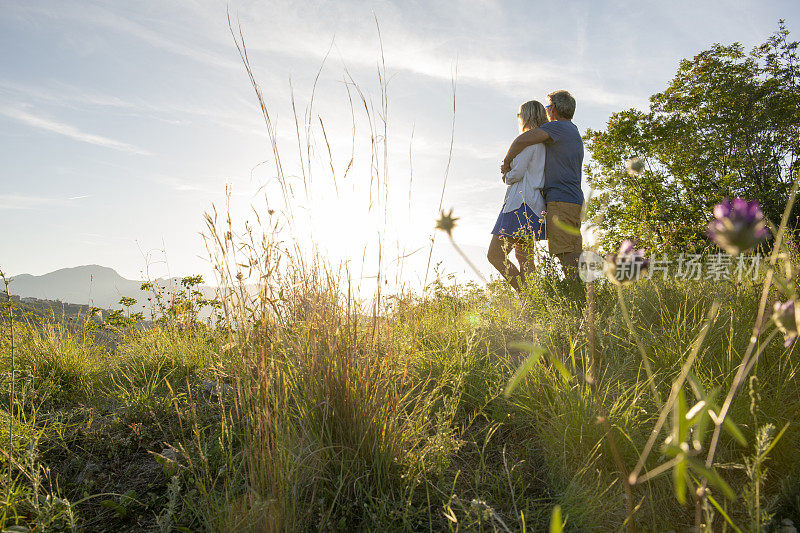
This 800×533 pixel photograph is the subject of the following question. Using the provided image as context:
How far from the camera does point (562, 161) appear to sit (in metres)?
3.83

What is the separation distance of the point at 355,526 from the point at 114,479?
43.3 inches

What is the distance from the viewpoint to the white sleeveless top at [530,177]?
3.87m

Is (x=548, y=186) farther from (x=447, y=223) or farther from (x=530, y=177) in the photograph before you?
(x=447, y=223)

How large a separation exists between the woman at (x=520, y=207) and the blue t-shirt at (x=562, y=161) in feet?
0.25

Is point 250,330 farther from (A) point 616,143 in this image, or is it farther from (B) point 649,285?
(A) point 616,143

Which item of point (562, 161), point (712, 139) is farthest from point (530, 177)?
point (712, 139)

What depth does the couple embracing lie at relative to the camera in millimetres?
3811

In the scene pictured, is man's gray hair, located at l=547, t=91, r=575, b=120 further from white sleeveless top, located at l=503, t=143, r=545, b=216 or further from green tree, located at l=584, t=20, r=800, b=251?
green tree, located at l=584, t=20, r=800, b=251

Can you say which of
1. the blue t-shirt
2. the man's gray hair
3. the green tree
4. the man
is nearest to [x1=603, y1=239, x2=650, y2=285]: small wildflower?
the man

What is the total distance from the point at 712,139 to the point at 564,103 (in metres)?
11.3

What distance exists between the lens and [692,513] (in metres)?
1.48

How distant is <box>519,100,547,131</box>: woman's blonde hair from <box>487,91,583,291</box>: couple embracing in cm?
10

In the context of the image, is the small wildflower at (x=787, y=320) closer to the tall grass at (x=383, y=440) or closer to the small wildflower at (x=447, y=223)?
the tall grass at (x=383, y=440)

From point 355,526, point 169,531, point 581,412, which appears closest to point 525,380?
point 581,412
